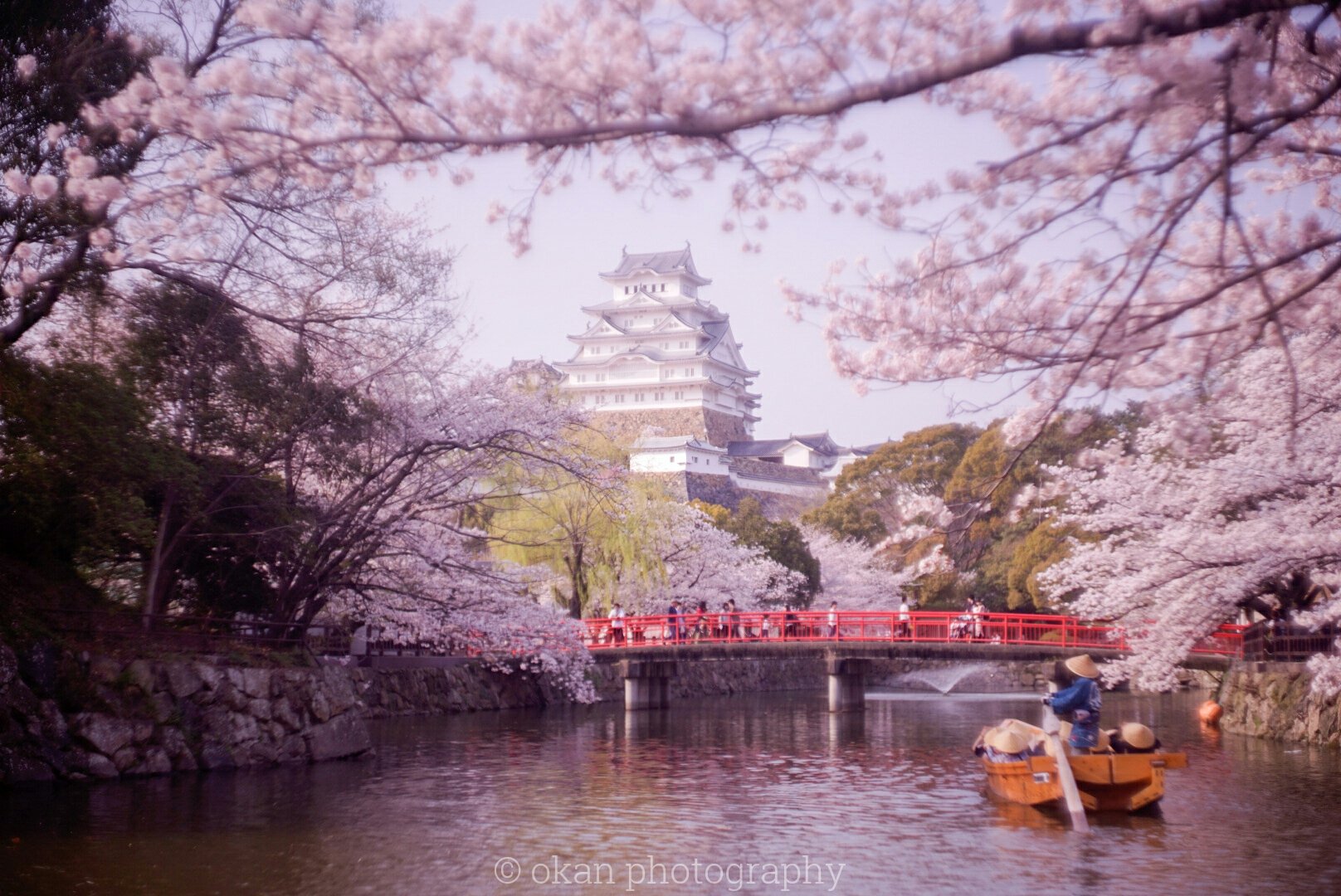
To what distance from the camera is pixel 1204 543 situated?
1579 cm

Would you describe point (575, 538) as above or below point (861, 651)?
above

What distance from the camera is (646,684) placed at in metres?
29.7

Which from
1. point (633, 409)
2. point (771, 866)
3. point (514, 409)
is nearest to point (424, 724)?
point (514, 409)

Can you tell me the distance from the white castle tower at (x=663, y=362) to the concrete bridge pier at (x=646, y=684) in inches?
1225

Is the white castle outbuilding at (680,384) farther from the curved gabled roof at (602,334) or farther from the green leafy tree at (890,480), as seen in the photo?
the green leafy tree at (890,480)

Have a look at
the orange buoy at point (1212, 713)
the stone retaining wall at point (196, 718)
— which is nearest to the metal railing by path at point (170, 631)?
the stone retaining wall at point (196, 718)

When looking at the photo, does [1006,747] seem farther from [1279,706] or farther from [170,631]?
[1279,706]

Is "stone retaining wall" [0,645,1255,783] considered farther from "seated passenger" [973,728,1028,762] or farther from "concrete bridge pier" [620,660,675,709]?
"concrete bridge pier" [620,660,675,709]

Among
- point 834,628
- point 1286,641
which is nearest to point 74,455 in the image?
point 1286,641

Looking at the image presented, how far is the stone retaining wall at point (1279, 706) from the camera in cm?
1703

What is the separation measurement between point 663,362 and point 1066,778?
53955 mm

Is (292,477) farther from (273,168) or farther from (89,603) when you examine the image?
(273,168)

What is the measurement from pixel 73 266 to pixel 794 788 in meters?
9.17

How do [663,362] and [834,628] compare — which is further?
[663,362]
